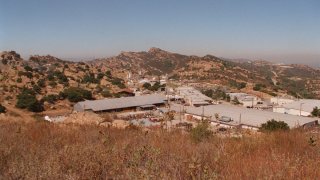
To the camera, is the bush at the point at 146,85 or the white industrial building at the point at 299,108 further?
the bush at the point at 146,85

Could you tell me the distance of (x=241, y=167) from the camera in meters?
3.87

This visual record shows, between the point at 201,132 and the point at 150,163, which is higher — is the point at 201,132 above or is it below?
below

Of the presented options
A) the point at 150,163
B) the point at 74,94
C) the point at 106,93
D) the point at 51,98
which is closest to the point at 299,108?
the point at 106,93

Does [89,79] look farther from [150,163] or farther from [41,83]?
[150,163]

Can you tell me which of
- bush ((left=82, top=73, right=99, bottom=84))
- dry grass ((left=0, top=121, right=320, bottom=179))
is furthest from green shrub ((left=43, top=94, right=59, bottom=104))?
dry grass ((left=0, top=121, right=320, bottom=179))

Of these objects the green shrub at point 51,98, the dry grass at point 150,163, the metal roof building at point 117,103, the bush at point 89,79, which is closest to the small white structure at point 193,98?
the metal roof building at point 117,103

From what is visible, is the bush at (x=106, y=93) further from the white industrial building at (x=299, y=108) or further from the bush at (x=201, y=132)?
the bush at (x=201, y=132)

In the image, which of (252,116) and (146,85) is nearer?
(252,116)

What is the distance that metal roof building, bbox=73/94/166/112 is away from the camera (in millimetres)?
51303

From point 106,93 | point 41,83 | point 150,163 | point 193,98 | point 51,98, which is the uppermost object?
point 150,163

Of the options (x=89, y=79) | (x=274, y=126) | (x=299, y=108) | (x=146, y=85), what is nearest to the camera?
(x=274, y=126)

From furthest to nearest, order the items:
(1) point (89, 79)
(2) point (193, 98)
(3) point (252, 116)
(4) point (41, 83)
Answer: (1) point (89, 79) → (4) point (41, 83) → (2) point (193, 98) → (3) point (252, 116)

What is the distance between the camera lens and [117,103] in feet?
180

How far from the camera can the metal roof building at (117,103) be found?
168ft
